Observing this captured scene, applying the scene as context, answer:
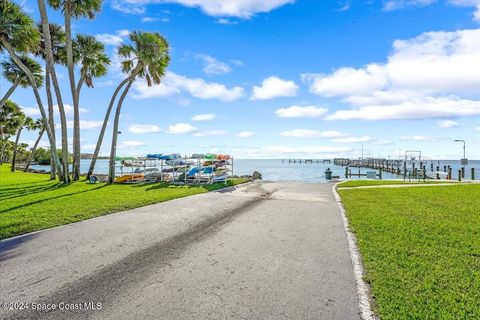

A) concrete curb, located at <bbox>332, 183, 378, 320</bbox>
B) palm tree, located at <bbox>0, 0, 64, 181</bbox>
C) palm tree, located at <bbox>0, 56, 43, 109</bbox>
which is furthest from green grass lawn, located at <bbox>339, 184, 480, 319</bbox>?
palm tree, located at <bbox>0, 56, 43, 109</bbox>

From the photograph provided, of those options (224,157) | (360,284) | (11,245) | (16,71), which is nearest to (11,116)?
(16,71)

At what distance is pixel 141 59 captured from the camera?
2148 centimetres

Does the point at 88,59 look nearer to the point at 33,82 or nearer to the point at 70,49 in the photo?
the point at 70,49

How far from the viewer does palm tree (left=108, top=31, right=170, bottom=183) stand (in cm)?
2153

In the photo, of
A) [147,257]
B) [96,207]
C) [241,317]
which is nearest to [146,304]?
[241,317]

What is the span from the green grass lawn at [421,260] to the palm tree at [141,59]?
18.2m

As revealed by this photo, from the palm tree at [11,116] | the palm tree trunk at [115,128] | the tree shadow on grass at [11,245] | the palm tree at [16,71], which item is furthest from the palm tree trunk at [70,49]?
the palm tree at [11,116]

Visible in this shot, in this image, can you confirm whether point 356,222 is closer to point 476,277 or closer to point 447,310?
point 476,277

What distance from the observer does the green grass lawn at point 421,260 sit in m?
3.54

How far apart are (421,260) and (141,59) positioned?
70.4 feet

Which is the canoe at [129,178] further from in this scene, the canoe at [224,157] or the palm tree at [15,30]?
the palm tree at [15,30]

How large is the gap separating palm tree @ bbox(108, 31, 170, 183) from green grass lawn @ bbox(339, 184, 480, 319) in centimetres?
1819

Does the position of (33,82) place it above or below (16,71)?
below

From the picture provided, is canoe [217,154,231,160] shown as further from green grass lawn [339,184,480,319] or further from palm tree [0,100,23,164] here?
palm tree [0,100,23,164]
